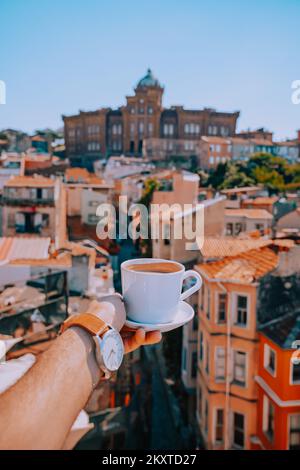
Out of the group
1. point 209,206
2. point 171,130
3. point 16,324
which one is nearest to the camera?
point 16,324

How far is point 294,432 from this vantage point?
2975mm

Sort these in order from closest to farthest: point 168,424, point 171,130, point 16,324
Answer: point 16,324
point 168,424
point 171,130

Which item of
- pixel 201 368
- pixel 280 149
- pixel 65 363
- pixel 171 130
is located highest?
pixel 171 130

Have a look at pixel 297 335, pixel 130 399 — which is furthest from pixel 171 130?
pixel 297 335

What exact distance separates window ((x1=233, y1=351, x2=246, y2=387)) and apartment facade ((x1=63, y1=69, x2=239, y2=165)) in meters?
18.4

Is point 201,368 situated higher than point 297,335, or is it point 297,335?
point 297,335

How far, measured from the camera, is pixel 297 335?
2953 millimetres

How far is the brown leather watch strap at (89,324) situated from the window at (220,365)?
10.9ft

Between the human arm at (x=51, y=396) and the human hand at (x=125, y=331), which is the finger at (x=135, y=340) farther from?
the human arm at (x=51, y=396)

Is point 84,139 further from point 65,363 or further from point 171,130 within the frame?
point 65,363

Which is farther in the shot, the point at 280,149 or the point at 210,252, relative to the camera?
the point at 280,149

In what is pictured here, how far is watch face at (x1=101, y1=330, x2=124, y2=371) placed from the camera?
22.4 inches
